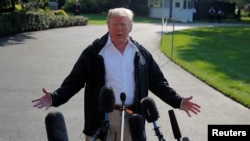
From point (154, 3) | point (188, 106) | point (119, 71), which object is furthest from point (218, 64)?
point (154, 3)

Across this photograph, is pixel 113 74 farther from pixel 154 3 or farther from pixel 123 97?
pixel 154 3

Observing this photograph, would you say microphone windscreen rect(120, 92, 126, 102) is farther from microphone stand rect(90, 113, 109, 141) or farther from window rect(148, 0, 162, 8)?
window rect(148, 0, 162, 8)

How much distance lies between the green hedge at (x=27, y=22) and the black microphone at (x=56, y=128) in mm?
22140

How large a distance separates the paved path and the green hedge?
566 centimetres

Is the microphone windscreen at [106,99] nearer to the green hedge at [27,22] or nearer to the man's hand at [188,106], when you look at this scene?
the man's hand at [188,106]

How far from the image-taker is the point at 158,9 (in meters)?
67.1

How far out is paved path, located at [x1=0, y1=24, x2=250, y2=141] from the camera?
7863 millimetres

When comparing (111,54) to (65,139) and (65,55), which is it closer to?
(65,139)

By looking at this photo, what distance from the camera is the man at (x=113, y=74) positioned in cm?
416

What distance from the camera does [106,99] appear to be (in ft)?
12.0

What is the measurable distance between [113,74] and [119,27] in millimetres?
430

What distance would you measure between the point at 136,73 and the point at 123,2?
206ft

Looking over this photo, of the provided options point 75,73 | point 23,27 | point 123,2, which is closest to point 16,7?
point 23,27

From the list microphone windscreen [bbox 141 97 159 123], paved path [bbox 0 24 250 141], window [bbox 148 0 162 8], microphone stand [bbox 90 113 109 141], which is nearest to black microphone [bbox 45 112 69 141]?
microphone stand [bbox 90 113 109 141]
